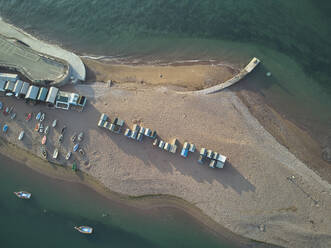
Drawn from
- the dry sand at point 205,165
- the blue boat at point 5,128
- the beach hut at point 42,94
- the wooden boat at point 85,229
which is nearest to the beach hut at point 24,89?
the dry sand at point 205,165

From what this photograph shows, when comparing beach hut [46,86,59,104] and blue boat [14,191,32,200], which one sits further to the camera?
blue boat [14,191,32,200]

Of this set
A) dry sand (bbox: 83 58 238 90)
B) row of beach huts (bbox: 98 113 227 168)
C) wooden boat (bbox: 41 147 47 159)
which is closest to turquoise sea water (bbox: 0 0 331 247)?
dry sand (bbox: 83 58 238 90)

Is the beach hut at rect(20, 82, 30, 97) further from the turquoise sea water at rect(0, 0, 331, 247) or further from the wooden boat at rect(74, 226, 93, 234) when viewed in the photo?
the wooden boat at rect(74, 226, 93, 234)

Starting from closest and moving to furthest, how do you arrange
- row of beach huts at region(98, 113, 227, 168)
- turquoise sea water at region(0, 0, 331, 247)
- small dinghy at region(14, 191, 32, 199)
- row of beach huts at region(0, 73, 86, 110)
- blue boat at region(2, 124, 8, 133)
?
row of beach huts at region(98, 113, 227, 168), turquoise sea water at region(0, 0, 331, 247), row of beach huts at region(0, 73, 86, 110), small dinghy at region(14, 191, 32, 199), blue boat at region(2, 124, 8, 133)

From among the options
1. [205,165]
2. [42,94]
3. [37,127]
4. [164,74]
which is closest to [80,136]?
[37,127]

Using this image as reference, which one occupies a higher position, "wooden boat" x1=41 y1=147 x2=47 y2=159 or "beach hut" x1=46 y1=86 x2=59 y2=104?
"beach hut" x1=46 y1=86 x2=59 y2=104

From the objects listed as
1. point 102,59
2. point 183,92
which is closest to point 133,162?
point 183,92
